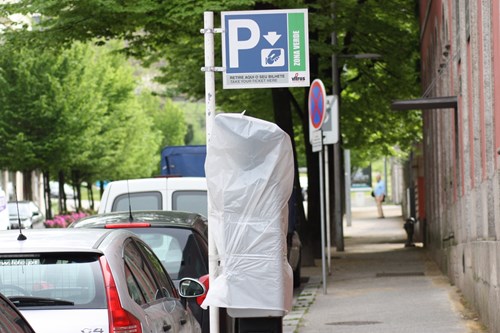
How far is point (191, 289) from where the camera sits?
29.4 feet

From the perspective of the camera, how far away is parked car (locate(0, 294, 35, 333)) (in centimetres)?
524

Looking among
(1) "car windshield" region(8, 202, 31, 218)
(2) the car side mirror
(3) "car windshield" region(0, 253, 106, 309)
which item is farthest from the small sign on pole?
(1) "car windshield" region(8, 202, 31, 218)

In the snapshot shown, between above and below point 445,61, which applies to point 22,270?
below

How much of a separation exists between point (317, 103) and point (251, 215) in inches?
474

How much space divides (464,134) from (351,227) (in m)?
36.9

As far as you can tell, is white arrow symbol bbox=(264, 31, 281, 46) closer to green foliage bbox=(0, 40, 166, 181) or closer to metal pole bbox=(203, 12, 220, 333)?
metal pole bbox=(203, 12, 220, 333)

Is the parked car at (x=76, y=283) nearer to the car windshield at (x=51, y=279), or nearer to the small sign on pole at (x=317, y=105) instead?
the car windshield at (x=51, y=279)

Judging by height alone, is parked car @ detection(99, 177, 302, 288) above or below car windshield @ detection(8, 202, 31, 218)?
above

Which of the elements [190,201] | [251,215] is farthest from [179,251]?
[190,201]

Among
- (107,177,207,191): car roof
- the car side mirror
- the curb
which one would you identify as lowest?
the curb

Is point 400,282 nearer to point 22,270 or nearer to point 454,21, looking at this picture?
point 454,21

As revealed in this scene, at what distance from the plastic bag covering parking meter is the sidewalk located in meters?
5.35

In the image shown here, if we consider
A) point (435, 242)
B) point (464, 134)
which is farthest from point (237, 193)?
point (435, 242)

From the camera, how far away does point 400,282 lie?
74.2 ft
